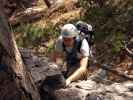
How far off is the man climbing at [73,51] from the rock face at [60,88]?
0.30 meters

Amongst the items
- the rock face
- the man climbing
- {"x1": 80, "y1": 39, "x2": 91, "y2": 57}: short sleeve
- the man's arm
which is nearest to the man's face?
the man climbing

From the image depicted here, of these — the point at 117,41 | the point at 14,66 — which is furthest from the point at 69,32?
the point at 117,41

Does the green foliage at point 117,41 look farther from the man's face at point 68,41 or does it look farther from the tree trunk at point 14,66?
the tree trunk at point 14,66

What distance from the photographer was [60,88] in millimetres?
5863

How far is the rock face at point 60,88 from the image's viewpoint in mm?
5688

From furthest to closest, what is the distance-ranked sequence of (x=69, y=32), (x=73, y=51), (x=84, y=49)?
(x=73, y=51)
(x=84, y=49)
(x=69, y=32)

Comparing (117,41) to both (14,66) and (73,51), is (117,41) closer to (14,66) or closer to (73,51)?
(73,51)

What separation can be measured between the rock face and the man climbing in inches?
11.8

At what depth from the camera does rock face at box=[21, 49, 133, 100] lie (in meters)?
5.69

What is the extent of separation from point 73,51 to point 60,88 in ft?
3.15

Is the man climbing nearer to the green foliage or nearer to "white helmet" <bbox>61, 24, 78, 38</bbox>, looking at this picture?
"white helmet" <bbox>61, 24, 78, 38</bbox>

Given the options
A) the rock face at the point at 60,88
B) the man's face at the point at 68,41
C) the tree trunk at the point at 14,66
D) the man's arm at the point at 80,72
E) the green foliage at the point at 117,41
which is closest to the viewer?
the tree trunk at the point at 14,66

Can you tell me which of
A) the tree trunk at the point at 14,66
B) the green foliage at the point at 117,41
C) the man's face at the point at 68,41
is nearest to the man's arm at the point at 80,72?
the man's face at the point at 68,41

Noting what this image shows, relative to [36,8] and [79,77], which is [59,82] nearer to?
[79,77]
